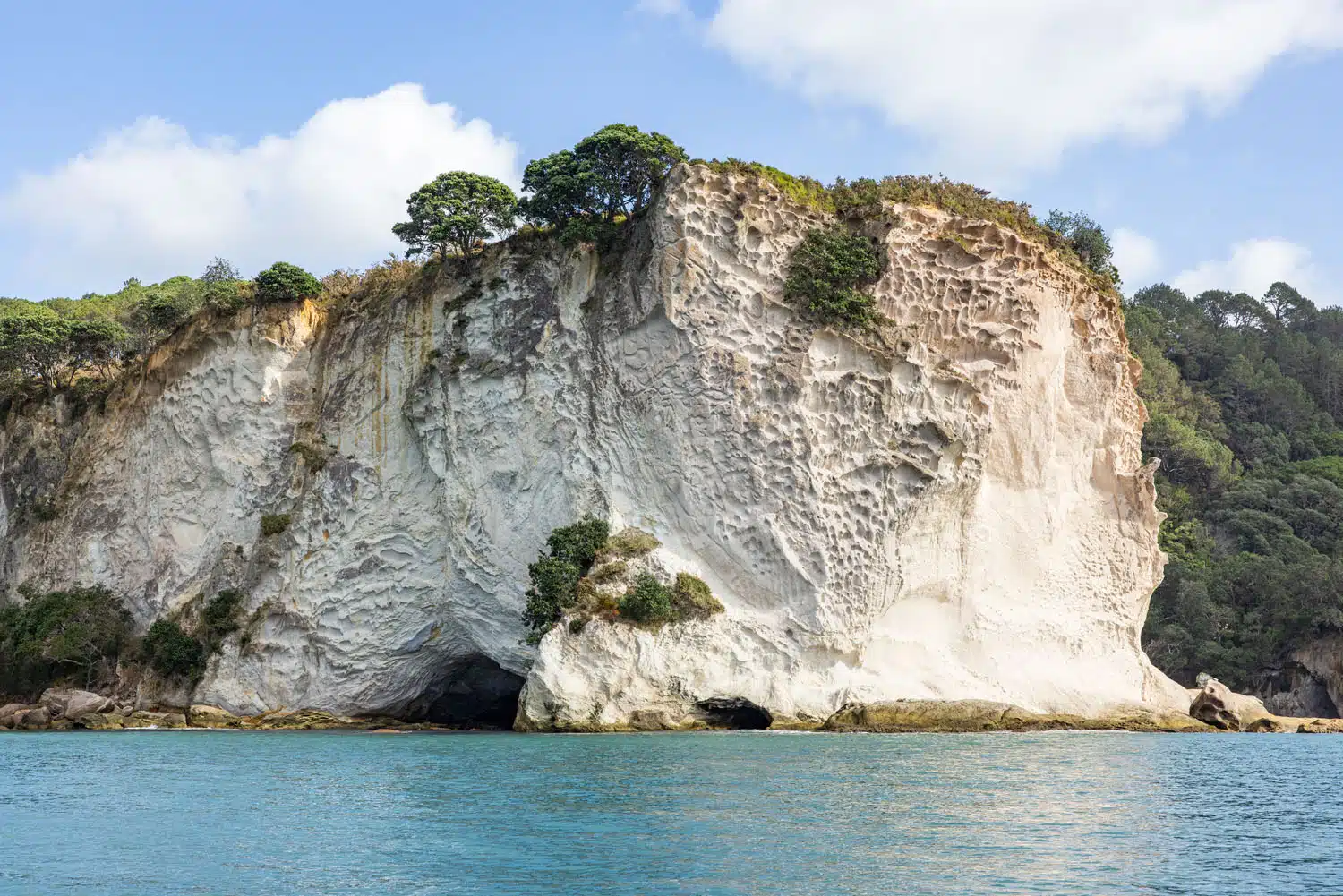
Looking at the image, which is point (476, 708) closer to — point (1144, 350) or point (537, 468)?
point (537, 468)

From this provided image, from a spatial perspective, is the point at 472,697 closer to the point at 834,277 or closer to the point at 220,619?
the point at 220,619

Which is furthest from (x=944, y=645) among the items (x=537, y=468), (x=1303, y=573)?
(x=1303, y=573)

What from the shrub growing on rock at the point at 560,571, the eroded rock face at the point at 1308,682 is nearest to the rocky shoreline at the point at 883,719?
the shrub growing on rock at the point at 560,571

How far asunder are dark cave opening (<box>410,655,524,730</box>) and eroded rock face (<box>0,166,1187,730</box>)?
14 cm

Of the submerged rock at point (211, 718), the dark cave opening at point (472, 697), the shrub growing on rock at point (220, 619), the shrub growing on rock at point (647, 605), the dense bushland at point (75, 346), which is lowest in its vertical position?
the submerged rock at point (211, 718)

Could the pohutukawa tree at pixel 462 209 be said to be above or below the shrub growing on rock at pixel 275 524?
above

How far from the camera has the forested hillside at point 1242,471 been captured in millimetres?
51844

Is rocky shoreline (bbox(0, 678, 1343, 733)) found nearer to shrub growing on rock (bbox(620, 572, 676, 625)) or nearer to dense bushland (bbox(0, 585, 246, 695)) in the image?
dense bushland (bbox(0, 585, 246, 695))

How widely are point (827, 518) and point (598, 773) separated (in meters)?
14.5

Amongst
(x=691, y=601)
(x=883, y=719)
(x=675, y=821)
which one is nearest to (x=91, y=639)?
(x=691, y=601)

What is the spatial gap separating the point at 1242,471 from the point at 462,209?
160 feet

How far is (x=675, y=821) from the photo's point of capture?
16.8 m

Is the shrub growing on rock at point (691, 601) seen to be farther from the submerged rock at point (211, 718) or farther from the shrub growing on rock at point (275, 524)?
the submerged rock at point (211, 718)

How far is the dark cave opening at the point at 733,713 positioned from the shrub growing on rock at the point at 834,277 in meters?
10.8
